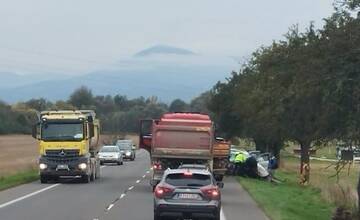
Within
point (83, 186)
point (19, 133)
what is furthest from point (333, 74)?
point (19, 133)

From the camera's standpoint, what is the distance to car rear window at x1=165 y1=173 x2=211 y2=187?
59.9ft

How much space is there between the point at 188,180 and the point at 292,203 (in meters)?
11.0

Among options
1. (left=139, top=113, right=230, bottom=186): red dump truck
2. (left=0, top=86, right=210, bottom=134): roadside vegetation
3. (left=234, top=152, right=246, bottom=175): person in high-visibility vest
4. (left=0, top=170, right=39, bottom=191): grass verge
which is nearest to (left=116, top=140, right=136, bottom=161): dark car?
(left=234, top=152, right=246, bottom=175): person in high-visibility vest

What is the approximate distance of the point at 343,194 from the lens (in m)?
31.6

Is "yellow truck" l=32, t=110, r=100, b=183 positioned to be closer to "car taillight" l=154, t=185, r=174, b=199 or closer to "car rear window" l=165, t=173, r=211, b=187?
"car rear window" l=165, t=173, r=211, b=187

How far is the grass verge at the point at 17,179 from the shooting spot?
3416 cm

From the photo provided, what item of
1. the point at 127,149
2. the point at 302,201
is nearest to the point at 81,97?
the point at 127,149

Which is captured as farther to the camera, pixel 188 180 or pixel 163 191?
pixel 188 180

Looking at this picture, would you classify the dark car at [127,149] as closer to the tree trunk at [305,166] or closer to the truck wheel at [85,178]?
the tree trunk at [305,166]

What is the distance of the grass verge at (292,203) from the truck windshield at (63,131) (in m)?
8.03

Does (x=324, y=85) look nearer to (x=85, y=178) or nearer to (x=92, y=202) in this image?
(x=92, y=202)

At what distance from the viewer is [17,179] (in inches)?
1492

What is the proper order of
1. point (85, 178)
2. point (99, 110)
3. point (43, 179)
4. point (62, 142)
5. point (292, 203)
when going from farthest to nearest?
point (99, 110) < point (85, 178) < point (43, 179) < point (62, 142) < point (292, 203)

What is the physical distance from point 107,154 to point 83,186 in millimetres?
27882
